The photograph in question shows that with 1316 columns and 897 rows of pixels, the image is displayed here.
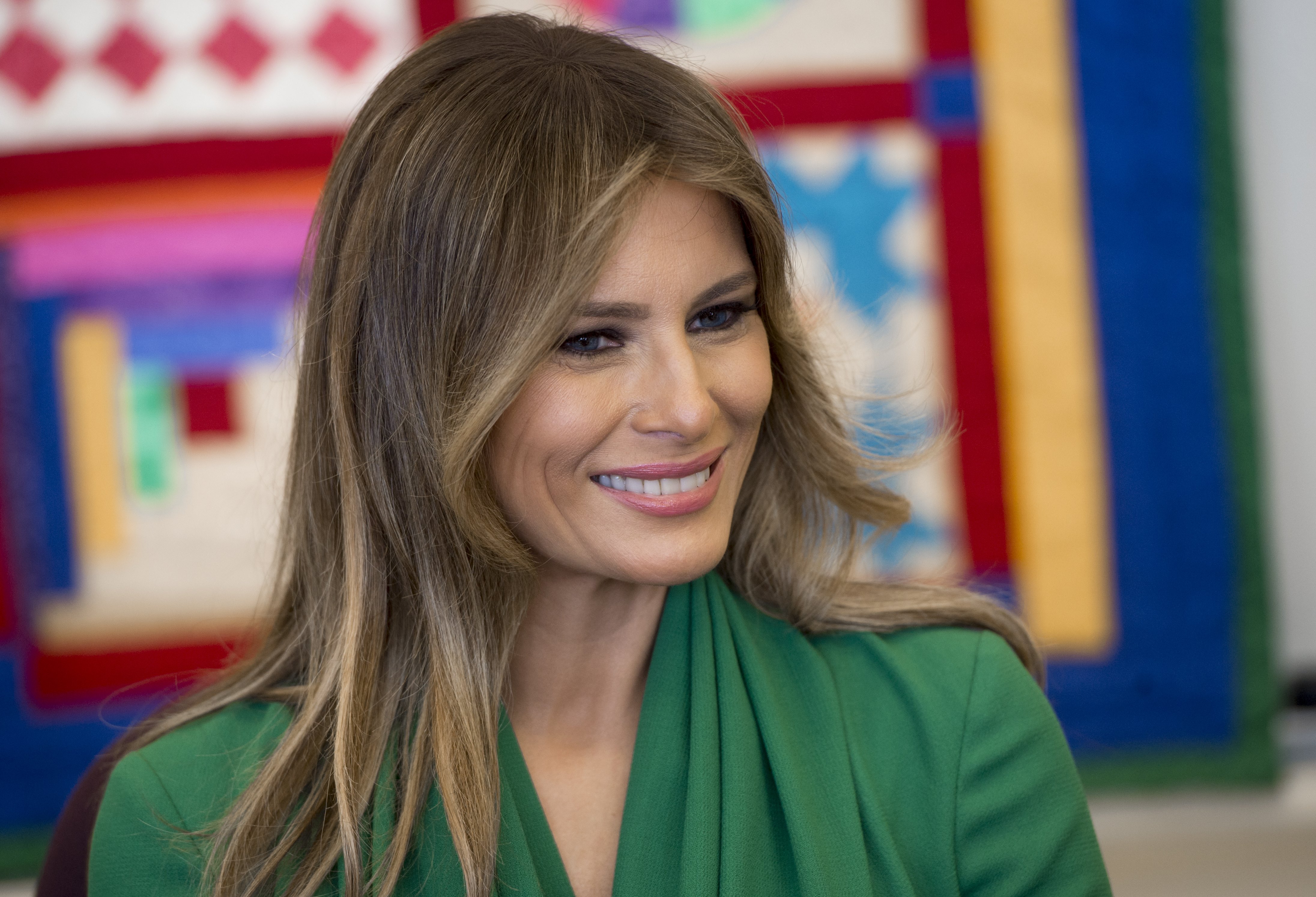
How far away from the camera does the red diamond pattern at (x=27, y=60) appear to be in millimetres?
2416

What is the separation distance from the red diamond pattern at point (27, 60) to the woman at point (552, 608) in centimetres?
155

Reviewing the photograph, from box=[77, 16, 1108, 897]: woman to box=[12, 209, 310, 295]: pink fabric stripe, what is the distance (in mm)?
1290

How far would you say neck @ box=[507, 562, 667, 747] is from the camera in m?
1.32

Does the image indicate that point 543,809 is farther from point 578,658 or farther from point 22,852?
point 22,852

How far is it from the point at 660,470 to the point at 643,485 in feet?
0.08

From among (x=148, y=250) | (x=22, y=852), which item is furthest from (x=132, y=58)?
(x=22, y=852)

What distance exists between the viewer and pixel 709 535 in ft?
4.00

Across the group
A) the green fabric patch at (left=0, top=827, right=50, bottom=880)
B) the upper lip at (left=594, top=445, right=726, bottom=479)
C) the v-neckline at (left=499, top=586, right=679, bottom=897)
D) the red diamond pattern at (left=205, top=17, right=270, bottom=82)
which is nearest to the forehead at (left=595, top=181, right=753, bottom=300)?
the upper lip at (left=594, top=445, right=726, bottom=479)

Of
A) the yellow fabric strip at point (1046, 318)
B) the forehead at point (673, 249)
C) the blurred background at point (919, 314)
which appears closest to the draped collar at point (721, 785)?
the forehead at point (673, 249)

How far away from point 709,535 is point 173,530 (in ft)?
5.32

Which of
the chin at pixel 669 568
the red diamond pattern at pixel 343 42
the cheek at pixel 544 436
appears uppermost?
the red diamond pattern at pixel 343 42

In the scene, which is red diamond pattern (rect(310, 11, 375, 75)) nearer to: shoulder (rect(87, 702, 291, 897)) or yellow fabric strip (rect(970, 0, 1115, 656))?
yellow fabric strip (rect(970, 0, 1115, 656))

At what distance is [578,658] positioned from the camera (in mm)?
1335

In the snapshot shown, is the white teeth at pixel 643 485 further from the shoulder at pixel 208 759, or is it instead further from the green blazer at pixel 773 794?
the shoulder at pixel 208 759
